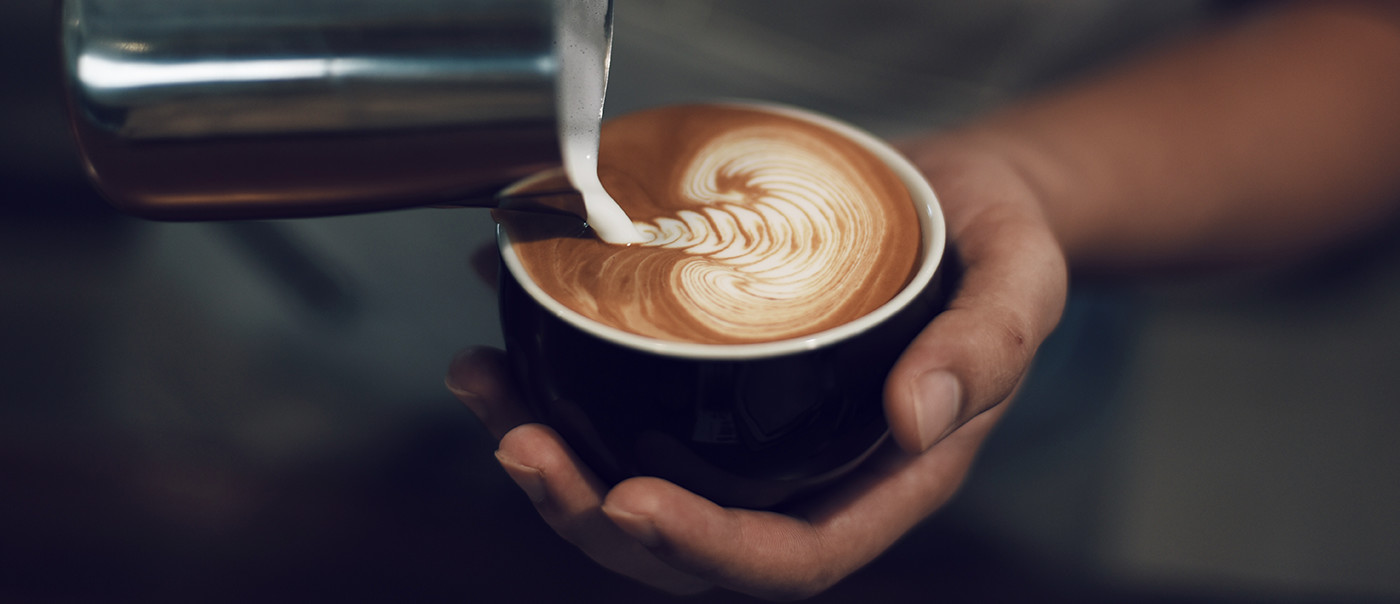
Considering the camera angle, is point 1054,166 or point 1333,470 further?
point 1333,470

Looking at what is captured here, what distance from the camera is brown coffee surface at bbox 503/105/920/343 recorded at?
1.80ft

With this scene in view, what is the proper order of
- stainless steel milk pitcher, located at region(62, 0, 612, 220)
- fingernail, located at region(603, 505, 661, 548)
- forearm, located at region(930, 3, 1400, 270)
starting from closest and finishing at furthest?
stainless steel milk pitcher, located at region(62, 0, 612, 220) < fingernail, located at region(603, 505, 661, 548) < forearm, located at region(930, 3, 1400, 270)

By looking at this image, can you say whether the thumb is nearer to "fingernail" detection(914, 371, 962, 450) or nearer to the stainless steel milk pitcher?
"fingernail" detection(914, 371, 962, 450)

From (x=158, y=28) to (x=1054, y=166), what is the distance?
2.93ft

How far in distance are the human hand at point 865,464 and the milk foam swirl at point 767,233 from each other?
8 cm

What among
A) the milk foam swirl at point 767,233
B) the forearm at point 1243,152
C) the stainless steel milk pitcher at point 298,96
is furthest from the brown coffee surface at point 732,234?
the forearm at point 1243,152

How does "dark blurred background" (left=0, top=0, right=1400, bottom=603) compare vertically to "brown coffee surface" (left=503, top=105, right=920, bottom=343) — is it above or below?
below

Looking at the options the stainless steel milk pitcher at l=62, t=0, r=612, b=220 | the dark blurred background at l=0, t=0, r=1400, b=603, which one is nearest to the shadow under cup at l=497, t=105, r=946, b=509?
the stainless steel milk pitcher at l=62, t=0, r=612, b=220

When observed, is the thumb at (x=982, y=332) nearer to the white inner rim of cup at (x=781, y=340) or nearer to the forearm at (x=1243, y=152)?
the white inner rim of cup at (x=781, y=340)

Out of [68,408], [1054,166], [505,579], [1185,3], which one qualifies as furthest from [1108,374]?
[68,408]

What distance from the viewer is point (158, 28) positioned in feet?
1.39

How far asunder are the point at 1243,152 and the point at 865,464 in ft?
2.35

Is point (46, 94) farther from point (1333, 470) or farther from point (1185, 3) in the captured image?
point (1333, 470)

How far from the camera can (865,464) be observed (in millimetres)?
672
